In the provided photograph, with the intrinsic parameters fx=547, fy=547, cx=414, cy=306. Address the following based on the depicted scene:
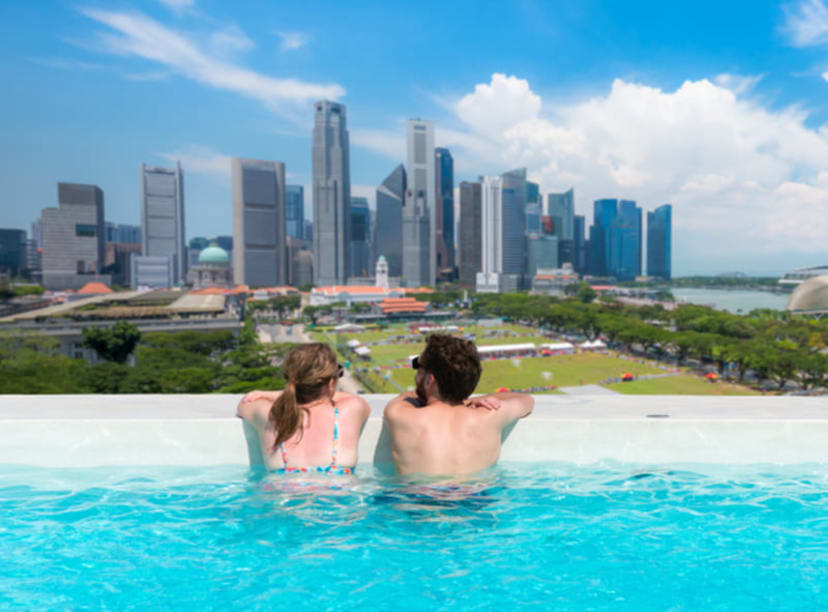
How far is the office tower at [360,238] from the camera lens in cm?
11288

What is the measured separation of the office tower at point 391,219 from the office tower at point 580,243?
144 ft

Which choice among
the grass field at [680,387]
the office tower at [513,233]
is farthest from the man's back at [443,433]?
the office tower at [513,233]

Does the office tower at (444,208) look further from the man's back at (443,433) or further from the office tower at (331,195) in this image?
the man's back at (443,433)

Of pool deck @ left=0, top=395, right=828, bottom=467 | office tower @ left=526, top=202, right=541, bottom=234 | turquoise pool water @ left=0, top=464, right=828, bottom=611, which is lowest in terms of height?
turquoise pool water @ left=0, top=464, right=828, bottom=611

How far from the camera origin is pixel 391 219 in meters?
109

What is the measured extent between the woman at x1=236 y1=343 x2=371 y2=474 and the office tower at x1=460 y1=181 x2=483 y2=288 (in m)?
90.8

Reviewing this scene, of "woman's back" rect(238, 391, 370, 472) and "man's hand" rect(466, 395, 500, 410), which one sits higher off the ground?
"man's hand" rect(466, 395, 500, 410)

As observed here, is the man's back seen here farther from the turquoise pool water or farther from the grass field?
the grass field

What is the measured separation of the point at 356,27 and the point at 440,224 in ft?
293

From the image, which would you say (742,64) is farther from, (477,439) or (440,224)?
(440,224)

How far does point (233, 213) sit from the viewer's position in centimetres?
9525

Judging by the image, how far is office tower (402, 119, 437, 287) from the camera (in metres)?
97.2

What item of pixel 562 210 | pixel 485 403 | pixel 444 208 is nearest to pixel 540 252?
pixel 444 208

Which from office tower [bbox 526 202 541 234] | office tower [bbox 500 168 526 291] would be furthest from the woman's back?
office tower [bbox 526 202 541 234]
